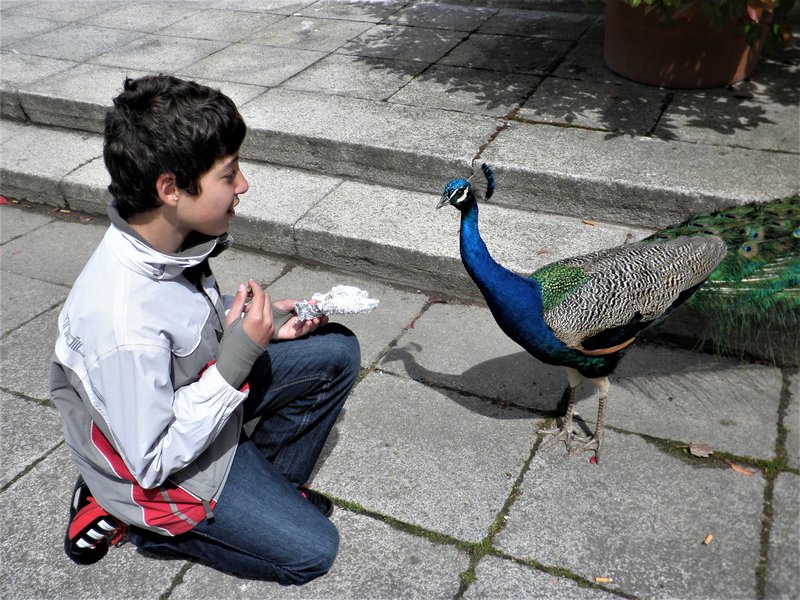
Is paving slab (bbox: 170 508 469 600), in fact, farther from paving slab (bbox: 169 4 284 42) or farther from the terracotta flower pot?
paving slab (bbox: 169 4 284 42)

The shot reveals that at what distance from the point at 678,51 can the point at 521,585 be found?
13.0 ft

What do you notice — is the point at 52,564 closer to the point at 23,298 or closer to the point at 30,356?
the point at 30,356

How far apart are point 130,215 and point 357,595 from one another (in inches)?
Result: 56.6

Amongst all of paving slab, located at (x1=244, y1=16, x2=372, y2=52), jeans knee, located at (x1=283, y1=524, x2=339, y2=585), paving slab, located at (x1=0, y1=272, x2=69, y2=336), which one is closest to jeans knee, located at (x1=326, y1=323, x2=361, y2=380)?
jeans knee, located at (x1=283, y1=524, x2=339, y2=585)

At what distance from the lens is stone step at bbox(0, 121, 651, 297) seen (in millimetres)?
4082

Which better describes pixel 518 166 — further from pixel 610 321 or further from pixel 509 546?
pixel 509 546

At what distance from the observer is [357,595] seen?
2.47 m

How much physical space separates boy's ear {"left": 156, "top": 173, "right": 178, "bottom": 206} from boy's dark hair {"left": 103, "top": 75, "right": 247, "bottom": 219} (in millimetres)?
11

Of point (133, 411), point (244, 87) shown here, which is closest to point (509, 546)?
point (133, 411)

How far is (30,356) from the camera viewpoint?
3.72 meters

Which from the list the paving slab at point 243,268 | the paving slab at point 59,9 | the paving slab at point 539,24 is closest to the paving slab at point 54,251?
the paving slab at point 243,268

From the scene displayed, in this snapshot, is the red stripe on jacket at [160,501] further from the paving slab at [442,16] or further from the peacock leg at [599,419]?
the paving slab at [442,16]

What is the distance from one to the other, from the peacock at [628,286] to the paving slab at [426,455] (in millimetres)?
256

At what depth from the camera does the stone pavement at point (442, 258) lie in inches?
102
